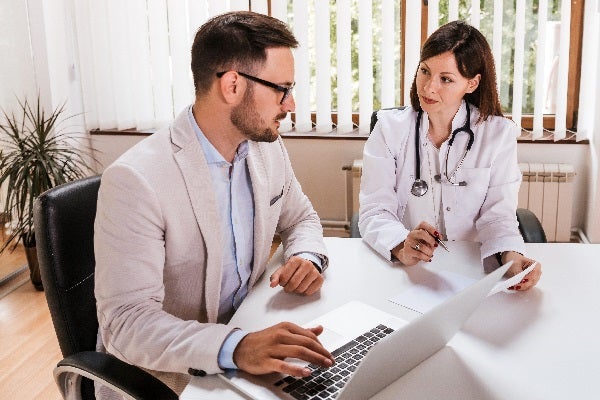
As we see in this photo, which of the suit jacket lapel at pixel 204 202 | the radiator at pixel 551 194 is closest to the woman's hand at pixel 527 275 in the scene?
the suit jacket lapel at pixel 204 202

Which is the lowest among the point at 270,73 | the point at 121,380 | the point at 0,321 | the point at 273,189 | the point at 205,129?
the point at 0,321

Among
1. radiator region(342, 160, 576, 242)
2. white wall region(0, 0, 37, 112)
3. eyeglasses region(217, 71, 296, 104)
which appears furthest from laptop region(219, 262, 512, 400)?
white wall region(0, 0, 37, 112)

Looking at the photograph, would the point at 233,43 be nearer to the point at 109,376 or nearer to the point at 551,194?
the point at 109,376

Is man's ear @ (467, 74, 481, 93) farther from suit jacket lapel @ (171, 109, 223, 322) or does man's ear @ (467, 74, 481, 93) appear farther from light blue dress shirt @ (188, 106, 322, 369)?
suit jacket lapel @ (171, 109, 223, 322)

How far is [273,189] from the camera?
62.4 inches

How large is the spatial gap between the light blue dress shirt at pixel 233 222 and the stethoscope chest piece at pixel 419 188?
638 mm

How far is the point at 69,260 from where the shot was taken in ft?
4.17

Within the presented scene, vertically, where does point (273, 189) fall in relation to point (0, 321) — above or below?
above

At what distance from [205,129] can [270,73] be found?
0.20 metres

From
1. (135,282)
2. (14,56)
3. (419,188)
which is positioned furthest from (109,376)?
(14,56)

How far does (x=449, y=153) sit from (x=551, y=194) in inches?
66.7

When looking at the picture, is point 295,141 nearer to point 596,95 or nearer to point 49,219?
point 596,95

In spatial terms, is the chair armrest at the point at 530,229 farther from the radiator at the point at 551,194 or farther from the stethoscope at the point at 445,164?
the radiator at the point at 551,194

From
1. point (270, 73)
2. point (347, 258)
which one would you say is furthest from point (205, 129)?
point (347, 258)
